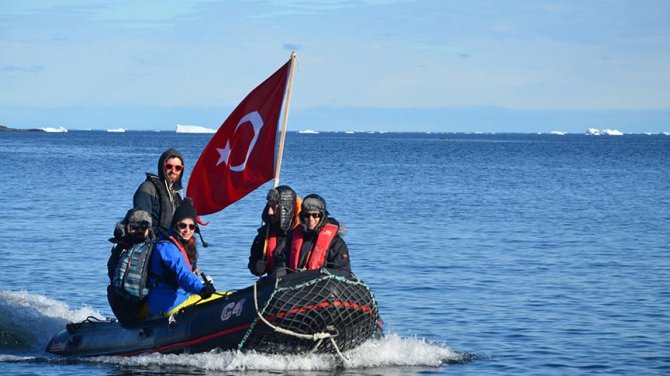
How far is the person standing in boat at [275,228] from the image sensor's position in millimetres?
13289

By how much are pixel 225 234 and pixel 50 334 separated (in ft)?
45.2

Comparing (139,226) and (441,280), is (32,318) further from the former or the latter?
(441,280)

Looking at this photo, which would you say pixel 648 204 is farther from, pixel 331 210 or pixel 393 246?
pixel 393 246

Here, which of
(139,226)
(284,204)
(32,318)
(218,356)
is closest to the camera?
(218,356)

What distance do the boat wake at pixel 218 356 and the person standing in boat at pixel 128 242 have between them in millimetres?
530

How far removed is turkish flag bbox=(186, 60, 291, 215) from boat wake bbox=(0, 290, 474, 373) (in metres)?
2.63

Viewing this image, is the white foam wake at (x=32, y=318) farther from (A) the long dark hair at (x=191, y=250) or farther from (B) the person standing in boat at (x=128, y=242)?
(A) the long dark hair at (x=191, y=250)

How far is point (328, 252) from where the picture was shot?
515 inches

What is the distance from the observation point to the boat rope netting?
40.6ft

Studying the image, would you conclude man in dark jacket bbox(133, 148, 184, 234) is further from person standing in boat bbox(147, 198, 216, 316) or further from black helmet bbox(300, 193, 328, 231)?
black helmet bbox(300, 193, 328, 231)

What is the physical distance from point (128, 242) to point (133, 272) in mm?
459

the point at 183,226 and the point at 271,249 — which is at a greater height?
the point at 183,226

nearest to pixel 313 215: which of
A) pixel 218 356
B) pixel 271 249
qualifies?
pixel 271 249

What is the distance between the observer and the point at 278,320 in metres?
12.5
